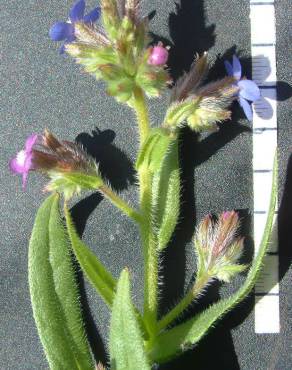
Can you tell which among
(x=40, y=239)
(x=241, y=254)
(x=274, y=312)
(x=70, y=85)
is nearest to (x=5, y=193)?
(x=40, y=239)

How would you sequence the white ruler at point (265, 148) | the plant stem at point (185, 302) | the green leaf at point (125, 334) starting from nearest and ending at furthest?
the green leaf at point (125, 334), the plant stem at point (185, 302), the white ruler at point (265, 148)

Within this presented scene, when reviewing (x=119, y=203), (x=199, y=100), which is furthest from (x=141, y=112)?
(x=119, y=203)

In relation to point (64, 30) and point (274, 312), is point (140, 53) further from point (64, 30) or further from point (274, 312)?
point (274, 312)

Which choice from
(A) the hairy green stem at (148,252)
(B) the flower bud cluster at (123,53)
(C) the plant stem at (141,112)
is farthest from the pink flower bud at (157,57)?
(A) the hairy green stem at (148,252)

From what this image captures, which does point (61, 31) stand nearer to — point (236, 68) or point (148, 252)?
point (236, 68)

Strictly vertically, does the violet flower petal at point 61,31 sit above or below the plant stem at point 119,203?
above

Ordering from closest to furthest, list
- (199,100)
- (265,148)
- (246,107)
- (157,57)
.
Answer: (157,57) < (199,100) < (246,107) < (265,148)

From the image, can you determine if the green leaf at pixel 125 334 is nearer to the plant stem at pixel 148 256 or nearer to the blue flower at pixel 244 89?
the plant stem at pixel 148 256

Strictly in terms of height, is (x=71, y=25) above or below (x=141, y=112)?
above
